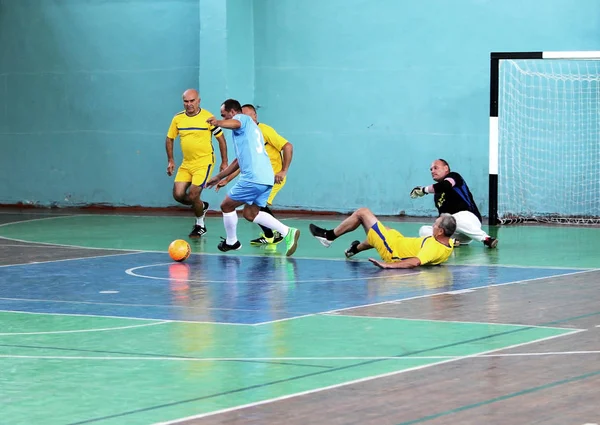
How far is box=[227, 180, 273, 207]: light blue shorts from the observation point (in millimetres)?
15500

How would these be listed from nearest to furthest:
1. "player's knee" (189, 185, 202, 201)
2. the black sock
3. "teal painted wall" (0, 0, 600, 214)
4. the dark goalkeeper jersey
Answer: the black sock
the dark goalkeeper jersey
"player's knee" (189, 185, 202, 201)
"teal painted wall" (0, 0, 600, 214)

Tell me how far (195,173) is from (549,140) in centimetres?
663

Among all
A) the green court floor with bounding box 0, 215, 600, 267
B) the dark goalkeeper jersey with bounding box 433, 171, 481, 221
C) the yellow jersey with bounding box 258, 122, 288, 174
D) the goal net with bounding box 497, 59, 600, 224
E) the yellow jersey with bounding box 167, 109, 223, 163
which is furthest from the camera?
the goal net with bounding box 497, 59, 600, 224

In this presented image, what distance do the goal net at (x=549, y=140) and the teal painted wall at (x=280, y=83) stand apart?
478 mm

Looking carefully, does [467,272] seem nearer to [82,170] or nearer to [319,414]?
[319,414]


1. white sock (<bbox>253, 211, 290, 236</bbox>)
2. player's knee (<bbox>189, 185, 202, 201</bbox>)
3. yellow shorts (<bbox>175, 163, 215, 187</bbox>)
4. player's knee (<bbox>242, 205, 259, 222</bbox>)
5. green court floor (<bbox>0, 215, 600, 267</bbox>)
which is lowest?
green court floor (<bbox>0, 215, 600, 267</bbox>)

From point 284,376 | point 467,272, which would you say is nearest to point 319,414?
point 284,376

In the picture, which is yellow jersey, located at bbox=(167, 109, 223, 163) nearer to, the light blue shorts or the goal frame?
the light blue shorts

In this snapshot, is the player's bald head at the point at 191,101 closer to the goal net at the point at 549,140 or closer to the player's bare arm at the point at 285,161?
the player's bare arm at the point at 285,161

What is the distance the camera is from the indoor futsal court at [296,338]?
22.0ft

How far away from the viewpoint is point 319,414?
21.3ft

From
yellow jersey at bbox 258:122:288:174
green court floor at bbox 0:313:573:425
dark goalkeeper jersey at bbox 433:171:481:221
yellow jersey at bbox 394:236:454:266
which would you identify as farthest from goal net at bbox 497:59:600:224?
green court floor at bbox 0:313:573:425

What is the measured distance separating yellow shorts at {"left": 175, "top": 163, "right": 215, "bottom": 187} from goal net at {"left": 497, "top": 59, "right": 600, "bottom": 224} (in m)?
5.57

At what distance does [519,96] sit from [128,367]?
14.8 metres
